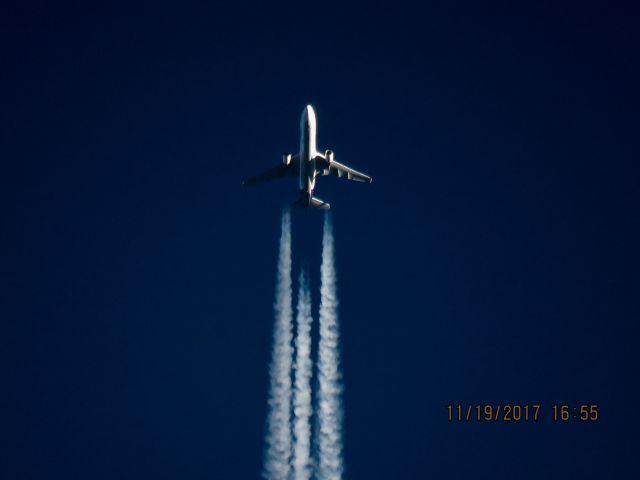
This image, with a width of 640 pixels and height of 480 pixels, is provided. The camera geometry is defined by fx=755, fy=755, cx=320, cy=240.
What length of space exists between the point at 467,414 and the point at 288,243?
21.0 metres

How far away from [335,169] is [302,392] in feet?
43.1

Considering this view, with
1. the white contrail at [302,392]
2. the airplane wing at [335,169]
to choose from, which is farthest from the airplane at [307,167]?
the white contrail at [302,392]

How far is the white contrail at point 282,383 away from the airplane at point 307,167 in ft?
9.03

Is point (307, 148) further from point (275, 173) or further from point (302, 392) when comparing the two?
point (302, 392)

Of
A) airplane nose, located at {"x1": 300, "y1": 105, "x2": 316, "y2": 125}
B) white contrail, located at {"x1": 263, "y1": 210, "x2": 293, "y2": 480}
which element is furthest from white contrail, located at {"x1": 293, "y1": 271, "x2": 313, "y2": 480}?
airplane nose, located at {"x1": 300, "y1": 105, "x2": 316, "y2": 125}

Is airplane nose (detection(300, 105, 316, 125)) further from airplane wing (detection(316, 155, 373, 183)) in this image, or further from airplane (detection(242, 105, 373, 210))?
airplane wing (detection(316, 155, 373, 183))

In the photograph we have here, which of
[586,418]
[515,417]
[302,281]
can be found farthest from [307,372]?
[586,418]

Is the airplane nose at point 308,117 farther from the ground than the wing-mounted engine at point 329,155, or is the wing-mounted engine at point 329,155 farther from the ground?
the airplane nose at point 308,117

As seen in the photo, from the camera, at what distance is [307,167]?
40.0 metres

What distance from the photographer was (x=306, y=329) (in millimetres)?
45781

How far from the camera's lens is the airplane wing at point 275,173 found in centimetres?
4353

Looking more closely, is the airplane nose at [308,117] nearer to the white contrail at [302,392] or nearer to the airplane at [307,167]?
the airplane at [307,167]

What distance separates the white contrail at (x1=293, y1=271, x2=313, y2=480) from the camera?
41688 millimetres

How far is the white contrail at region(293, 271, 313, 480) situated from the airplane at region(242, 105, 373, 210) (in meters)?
6.87
